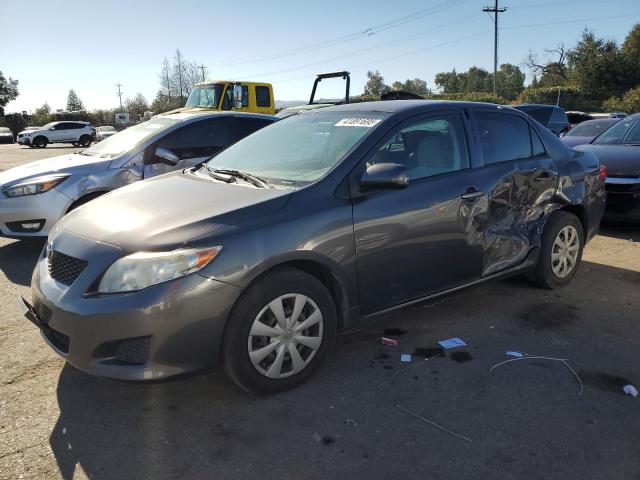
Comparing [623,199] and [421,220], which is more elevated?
[421,220]

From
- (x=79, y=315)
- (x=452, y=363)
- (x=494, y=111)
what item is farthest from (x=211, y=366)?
(x=494, y=111)

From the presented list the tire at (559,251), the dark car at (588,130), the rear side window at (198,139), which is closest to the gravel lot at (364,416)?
the tire at (559,251)

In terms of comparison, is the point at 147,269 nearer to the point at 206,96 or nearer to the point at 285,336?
the point at 285,336

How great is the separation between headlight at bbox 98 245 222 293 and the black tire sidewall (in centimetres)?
309

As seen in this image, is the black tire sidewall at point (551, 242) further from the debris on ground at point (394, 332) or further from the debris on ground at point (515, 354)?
the debris on ground at point (394, 332)

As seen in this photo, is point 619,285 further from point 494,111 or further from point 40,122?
point 40,122

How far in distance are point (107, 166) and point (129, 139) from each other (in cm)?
70

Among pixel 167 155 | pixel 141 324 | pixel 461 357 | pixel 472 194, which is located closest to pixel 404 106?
pixel 472 194

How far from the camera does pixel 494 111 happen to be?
4.34 metres

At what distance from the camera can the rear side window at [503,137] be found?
4.12 metres

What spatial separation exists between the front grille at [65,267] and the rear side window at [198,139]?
11.5 ft

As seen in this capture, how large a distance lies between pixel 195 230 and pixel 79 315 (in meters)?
0.72

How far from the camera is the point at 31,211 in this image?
574 cm

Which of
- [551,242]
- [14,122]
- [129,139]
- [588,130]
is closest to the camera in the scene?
[551,242]
